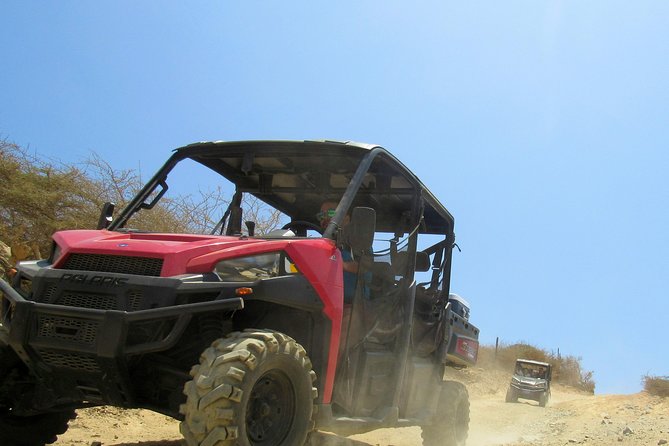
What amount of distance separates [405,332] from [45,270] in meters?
2.99

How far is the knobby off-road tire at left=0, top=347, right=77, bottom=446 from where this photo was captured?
14.3 feet

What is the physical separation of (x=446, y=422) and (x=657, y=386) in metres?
20.9

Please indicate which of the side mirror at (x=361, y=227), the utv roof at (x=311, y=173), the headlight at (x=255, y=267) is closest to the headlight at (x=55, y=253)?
the headlight at (x=255, y=267)

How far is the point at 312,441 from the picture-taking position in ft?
13.3

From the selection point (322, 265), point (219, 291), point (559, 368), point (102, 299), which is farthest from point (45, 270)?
point (559, 368)

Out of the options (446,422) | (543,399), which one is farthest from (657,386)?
(446,422)

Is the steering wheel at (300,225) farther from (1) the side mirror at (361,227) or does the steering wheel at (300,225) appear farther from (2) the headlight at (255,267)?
(2) the headlight at (255,267)

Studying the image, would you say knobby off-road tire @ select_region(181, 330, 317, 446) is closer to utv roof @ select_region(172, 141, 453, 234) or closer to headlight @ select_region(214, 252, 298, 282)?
headlight @ select_region(214, 252, 298, 282)

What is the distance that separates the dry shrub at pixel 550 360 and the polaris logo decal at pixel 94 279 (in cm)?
4464

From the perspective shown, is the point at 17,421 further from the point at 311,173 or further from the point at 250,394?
the point at 311,173

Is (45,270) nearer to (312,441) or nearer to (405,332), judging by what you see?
(312,441)

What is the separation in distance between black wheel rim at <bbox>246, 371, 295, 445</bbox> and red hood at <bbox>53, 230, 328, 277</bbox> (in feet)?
2.37

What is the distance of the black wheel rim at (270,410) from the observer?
3.54 meters

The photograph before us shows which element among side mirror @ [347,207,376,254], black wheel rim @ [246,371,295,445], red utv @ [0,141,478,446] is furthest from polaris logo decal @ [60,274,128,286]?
side mirror @ [347,207,376,254]
